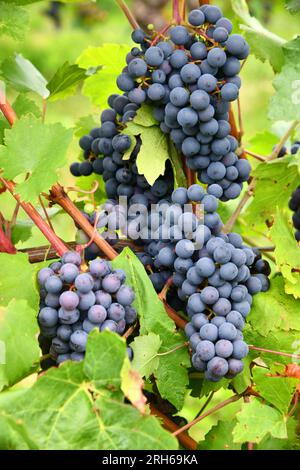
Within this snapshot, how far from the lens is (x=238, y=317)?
35.7 inches

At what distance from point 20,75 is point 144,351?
587mm

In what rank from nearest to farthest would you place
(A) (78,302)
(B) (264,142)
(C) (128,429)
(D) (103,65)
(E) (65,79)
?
(C) (128,429) < (A) (78,302) < (E) (65,79) < (D) (103,65) < (B) (264,142)

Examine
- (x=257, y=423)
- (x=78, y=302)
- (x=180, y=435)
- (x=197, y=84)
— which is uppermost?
(x=197, y=84)

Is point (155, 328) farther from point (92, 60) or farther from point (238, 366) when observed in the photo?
point (92, 60)

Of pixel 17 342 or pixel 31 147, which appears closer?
pixel 17 342

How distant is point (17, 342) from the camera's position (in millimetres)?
852

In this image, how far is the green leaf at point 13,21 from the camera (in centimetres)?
108

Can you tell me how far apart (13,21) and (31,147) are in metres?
0.25

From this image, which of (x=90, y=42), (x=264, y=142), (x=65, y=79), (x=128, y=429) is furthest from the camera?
(x=90, y=42)

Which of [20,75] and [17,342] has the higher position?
[20,75]

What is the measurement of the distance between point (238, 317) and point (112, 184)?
1.03 ft

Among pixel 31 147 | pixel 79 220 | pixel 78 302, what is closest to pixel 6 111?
pixel 31 147

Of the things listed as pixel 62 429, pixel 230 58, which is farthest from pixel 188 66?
pixel 62 429

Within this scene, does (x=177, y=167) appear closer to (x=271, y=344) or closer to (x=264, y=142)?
(x=271, y=344)
